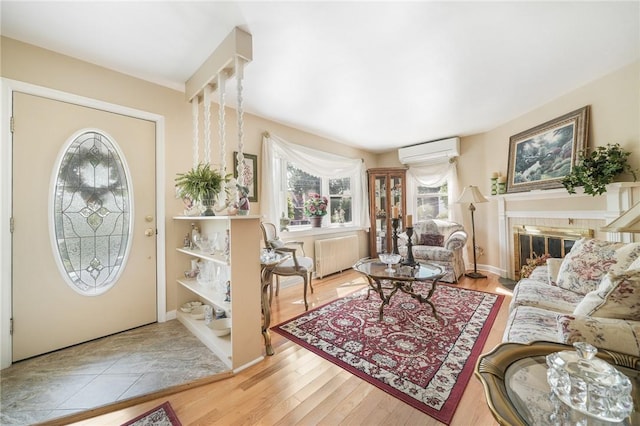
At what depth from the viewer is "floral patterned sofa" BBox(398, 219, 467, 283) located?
3.69 metres

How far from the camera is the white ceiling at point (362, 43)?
166 centimetres

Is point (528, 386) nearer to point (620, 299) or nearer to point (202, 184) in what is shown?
point (620, 299)

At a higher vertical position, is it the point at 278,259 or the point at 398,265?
the point at 278,259

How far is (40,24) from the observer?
5.72 ft

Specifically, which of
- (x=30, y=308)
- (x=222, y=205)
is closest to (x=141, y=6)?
(x=222, y=205)

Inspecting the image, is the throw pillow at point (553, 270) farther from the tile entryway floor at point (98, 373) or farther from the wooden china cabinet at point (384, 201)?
the tile entryway floor at point (98, 373)

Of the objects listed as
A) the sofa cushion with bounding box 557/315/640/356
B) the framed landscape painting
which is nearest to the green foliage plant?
the sofa cushion with bounding box 557/315/640/356

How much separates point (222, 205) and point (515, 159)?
14.0 ft

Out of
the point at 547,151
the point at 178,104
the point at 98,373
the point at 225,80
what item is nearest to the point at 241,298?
the point at 98,373

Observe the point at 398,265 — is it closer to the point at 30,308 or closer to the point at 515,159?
the point at 515,159

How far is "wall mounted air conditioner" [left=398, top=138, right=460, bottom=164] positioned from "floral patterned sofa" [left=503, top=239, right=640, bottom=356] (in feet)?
8.71

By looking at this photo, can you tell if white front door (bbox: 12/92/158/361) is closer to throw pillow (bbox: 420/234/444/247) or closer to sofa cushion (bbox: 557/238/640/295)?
sofa cushion (bbox: 557/238/640/295)

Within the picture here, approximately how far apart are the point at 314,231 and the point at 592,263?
316 cm

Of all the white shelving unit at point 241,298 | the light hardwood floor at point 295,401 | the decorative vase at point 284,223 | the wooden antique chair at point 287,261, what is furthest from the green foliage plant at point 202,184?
the decorative vase at point 284,223
